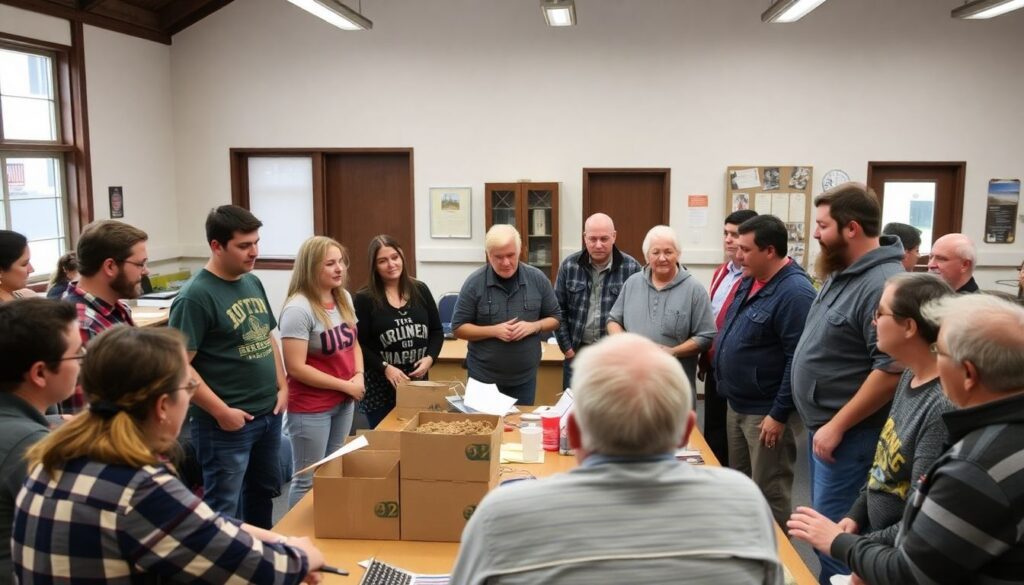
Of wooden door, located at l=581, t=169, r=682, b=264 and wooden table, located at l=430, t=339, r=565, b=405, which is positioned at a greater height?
wooden door, located at l=581, t=169, r=682, b=264

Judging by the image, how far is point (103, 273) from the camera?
2.48m

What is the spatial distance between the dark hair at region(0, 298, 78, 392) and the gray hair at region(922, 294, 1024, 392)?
190cm

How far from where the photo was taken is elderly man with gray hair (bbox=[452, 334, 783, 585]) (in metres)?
1.09

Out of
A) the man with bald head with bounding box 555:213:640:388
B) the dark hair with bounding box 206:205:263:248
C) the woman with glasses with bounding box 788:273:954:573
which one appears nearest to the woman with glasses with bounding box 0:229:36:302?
the dark hair with bounding box 206:205:263:248

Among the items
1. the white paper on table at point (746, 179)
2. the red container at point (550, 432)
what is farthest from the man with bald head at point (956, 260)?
the white paper on table at point (746, 179)

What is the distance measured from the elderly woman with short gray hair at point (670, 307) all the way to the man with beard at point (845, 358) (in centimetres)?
82

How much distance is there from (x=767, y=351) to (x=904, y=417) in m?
1.24

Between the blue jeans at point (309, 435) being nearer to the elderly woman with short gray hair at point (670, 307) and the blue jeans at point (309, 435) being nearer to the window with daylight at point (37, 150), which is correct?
the elderly woman with short gray hair at point (670, 307)

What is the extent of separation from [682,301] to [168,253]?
543 cm

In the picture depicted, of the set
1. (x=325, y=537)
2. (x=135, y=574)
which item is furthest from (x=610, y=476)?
(x=325, y=537)

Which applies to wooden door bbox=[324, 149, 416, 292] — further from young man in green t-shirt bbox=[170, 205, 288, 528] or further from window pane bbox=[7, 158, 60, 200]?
young man in green t-shirt bbox=[170, 205, 288, 528]

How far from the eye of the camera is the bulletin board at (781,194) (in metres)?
6.51

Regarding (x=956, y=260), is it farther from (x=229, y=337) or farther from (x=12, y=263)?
(x=12, y=263)

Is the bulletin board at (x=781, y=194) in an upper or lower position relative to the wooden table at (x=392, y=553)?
upper
